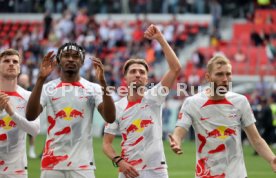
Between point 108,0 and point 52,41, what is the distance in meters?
4.48

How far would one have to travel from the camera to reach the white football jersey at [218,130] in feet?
32.8

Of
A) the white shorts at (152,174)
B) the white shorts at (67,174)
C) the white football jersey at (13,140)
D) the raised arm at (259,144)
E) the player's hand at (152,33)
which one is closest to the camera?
the raised arm at (259,144)

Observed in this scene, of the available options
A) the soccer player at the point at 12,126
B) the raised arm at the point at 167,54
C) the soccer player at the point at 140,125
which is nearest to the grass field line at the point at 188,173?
the soccer player at the point at 12,126

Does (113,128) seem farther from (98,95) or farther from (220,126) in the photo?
(220,126)

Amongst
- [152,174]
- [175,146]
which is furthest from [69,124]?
[175,146]

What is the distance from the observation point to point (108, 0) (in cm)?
4253

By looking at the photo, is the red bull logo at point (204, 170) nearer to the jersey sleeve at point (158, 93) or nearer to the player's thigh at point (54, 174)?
the jersey sleeve at point (158, 93)

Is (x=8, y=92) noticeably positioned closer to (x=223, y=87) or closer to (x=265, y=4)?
(x=223, y=87)

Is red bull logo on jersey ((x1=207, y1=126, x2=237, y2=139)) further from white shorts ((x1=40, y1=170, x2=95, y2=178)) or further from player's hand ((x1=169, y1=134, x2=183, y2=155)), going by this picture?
white shorts ((x1=40, y1=170, x2=95, y2=178))

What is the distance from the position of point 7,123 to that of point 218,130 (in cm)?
269

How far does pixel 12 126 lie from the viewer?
1112 cm

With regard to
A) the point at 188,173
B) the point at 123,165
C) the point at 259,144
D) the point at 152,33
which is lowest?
the point at 188,173

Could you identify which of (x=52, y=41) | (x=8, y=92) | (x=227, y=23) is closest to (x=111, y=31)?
(x=52, y=41)

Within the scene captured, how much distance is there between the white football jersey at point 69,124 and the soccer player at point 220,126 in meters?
1.07
